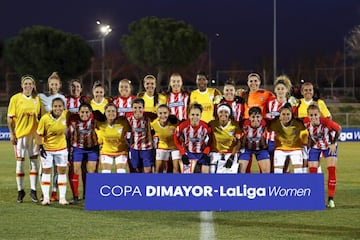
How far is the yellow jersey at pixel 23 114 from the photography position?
9.75m

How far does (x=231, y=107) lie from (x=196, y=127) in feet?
3.12

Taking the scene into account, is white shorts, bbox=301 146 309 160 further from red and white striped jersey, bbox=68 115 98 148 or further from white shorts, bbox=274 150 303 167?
red and white striped jersey, bbox=68 115 98 148

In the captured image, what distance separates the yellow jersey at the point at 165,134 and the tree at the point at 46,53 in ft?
131

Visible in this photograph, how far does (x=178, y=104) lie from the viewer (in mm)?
10477

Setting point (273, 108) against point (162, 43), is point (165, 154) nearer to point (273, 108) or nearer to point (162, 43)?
point (273, 108)

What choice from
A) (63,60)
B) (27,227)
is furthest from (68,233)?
(63,60)

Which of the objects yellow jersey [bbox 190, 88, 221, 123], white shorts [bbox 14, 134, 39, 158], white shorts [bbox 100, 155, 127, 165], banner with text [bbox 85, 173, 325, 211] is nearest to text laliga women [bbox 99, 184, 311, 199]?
banner with text [bbox 85, 173, 325, 211]

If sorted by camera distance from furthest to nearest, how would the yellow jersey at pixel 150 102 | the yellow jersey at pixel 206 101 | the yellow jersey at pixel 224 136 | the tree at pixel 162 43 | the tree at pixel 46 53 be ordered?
the tree at pixel 162 43, the tree at pixel 46 53, the yellow jersey at pixel 206 101, the yellow jersey at pixel 150 102, the yellow jersey at pixel 224 136

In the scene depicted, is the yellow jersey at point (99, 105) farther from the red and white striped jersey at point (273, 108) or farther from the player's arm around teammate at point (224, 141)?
the red and white striped jersey at point (273, 108)

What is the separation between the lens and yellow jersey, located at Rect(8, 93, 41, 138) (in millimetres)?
9750

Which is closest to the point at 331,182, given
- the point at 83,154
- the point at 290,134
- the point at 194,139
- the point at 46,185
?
the point at 290,134

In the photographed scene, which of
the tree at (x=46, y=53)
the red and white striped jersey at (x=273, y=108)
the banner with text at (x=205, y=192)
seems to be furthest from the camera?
the tree at (x=46, y=53)

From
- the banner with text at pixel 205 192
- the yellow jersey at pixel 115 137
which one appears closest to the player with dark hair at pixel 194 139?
the yellow jersey at pixel 115 137

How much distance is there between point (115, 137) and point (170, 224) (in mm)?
2165
